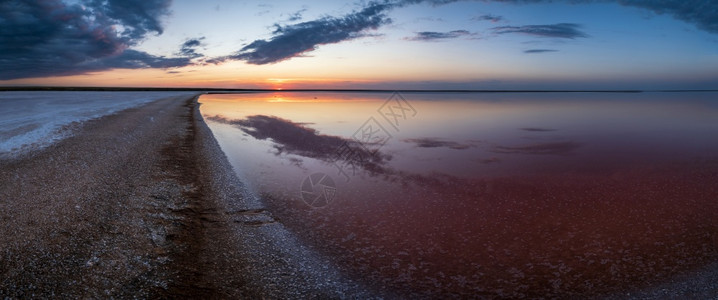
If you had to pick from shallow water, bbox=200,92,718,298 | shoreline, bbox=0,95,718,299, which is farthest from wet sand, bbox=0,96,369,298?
shallow water, bbox=200,92,718,298

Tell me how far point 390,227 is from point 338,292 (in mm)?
2514

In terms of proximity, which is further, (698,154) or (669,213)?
(698,154)

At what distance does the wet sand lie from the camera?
4.93m

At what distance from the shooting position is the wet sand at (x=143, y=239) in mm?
4926

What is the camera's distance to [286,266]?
18.8ft

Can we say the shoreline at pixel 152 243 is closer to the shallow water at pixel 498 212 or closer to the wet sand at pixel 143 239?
the wet sand at pixel 143 239

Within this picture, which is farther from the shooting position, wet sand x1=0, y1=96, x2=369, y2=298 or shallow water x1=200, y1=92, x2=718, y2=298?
shallow water x1=200, y1=92, x2=718, y2=298

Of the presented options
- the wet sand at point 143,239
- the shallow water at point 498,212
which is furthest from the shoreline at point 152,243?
A: the shallow water at point 498,212

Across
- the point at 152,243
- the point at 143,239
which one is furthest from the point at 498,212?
the point at 143,239

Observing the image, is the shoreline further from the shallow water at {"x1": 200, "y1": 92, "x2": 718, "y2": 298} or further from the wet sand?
the shallow water at {"x1": 200, "y1": 92, "x2": 718, "y2": 298}

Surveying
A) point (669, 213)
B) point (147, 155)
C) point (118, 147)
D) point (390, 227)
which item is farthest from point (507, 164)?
point (118, 147)

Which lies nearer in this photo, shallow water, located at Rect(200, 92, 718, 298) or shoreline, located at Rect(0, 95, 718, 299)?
shoreline, located at Rect(0, 95, 718, 299)

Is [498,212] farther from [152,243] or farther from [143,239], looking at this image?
[143,239]

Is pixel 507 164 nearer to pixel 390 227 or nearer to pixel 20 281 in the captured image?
pixel 390 227
